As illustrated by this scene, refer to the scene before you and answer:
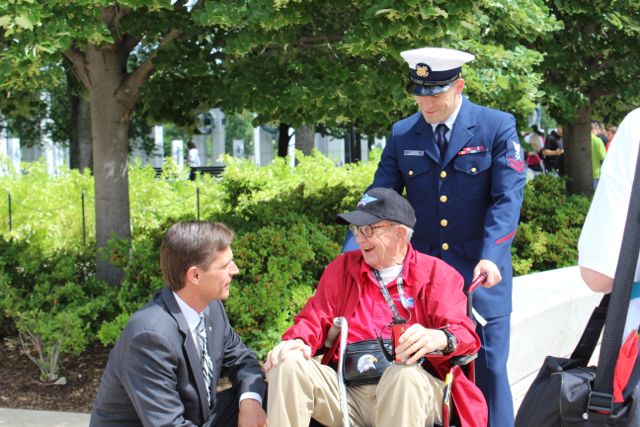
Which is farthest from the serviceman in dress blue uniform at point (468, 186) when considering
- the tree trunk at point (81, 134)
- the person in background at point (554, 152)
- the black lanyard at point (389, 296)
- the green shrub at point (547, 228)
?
the person in background at point (554, 152)

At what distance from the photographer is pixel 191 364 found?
331 centimetres

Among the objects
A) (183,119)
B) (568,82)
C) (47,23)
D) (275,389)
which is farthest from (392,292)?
(568,82)

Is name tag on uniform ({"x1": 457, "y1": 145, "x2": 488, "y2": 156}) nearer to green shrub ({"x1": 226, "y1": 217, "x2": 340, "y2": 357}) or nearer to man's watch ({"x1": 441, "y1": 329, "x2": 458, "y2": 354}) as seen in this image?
man's watch ({"x1": 441, "y1": 329, "x2": 458, "y2": 354})

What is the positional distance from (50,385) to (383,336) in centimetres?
354

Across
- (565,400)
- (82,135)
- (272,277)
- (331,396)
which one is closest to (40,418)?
(272,277)

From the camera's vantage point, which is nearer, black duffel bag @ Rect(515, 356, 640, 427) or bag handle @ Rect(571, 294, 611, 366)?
black duffel bag @ Rect(515, 356, 640, 427)

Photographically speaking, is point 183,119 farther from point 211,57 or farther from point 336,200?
point 336,200

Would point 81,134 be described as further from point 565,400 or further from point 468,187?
point 565,400

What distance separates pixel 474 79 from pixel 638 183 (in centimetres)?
426

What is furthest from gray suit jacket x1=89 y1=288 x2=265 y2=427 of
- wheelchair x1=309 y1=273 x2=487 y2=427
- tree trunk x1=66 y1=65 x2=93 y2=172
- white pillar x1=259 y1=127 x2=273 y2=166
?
white pillar x1=259 y1=127 x2=273 y2=166

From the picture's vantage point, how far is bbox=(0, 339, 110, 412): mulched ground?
19.4ft

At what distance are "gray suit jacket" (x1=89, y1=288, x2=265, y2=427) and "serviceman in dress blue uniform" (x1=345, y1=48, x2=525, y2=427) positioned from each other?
113 cm

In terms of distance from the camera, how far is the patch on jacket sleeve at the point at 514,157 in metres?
3.95

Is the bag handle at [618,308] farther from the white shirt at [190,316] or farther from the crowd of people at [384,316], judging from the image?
the white shirt at [190,316]
